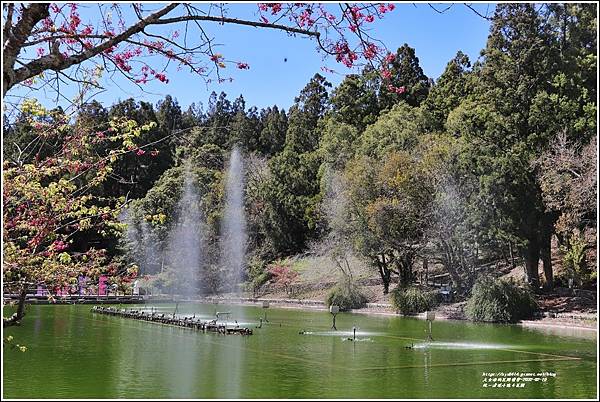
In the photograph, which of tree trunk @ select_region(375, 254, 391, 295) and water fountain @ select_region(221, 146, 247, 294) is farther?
water fountain @ select_region(221, 146, 247, 294)

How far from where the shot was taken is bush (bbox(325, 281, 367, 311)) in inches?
938

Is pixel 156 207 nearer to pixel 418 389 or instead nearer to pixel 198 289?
pixel 198 289

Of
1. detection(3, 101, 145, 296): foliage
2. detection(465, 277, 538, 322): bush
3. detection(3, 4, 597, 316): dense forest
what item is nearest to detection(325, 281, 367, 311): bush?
detection(3, 4, 597, 316): dense forest

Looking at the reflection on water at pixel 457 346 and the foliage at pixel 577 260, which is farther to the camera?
the foliage at pixel 577 260

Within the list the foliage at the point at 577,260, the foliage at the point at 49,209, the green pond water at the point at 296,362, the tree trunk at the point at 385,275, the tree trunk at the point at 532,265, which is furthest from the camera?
the tree trunk at the point at 385,275

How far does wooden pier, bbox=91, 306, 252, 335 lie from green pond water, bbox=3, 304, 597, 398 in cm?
40

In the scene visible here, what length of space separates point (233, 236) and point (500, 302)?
1680 centimetres

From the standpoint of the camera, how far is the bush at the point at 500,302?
1873 cm

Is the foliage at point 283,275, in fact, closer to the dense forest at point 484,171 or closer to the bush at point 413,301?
the dense forest at point 484,171

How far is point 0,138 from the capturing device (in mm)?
2730

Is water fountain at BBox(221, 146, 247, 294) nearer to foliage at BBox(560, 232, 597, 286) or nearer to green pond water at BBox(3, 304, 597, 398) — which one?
green pond water at BBox(3, 304, 597, 398)

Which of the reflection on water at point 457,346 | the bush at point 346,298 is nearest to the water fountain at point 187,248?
the bush at point 346,298

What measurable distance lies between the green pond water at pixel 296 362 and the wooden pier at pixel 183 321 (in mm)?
398

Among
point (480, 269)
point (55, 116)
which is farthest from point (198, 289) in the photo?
point (55, 116)
